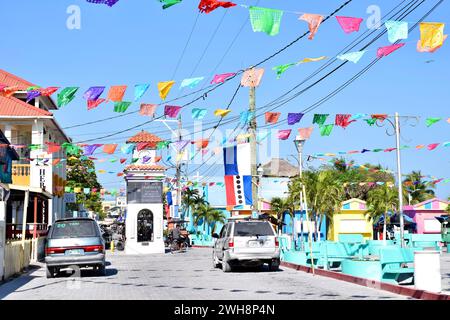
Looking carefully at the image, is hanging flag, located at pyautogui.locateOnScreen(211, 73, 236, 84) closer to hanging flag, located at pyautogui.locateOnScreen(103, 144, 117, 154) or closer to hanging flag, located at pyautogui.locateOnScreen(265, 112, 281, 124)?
hanging flag, located at pyautogui.locateOnScreen(265, 112, 281, 124)

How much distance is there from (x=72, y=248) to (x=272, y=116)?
902 cm

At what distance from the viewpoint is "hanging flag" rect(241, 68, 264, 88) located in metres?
18.3

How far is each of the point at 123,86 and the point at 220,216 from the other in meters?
45.5

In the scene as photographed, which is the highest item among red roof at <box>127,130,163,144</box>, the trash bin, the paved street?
red roof at <box>127,130,163,144</box>

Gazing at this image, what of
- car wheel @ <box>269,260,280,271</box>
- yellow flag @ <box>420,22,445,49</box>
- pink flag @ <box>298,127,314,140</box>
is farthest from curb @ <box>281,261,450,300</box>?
pink flag @ <box>298,127,314,140</box>

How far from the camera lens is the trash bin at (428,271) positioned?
12914mm

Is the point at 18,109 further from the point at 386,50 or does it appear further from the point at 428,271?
the point at 428,271

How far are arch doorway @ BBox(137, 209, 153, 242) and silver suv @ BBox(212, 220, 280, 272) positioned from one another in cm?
2046

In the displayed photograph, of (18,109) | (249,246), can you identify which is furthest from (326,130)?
(18,109)

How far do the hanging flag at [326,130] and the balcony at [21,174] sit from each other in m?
18.3

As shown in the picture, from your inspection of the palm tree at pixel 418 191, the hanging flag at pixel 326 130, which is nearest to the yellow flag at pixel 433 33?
the hanging flag at pixel 326 130

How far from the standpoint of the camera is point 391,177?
265 ft
